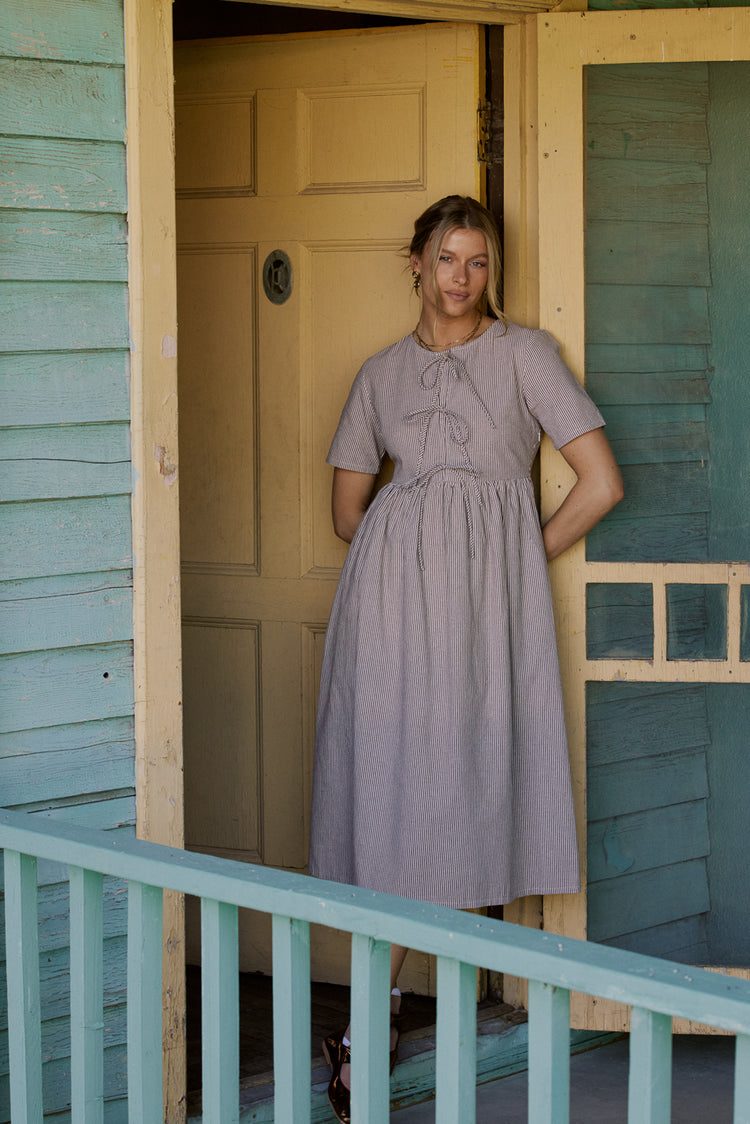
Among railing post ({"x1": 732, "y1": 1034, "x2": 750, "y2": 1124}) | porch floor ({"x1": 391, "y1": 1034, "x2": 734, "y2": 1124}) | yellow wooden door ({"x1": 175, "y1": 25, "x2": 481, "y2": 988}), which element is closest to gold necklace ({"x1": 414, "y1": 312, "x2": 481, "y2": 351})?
yellow wooden door ({"x1": 175, "y1": 25, "x2": 481, "y2": 988})

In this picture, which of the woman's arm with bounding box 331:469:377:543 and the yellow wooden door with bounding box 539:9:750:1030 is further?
the woman's arm with bounding box 331:469:377:543

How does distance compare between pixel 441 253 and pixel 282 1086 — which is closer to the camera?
pixel 282 1086

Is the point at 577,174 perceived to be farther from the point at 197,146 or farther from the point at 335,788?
the point at 335,788

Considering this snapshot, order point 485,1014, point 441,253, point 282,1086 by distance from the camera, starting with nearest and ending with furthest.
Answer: point 282,1086 < point 441,253 < point 485,1014

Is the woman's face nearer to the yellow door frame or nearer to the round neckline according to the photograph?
the round neckline

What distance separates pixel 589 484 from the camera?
2613mm

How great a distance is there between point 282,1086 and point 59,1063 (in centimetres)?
111

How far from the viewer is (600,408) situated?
8.96ft

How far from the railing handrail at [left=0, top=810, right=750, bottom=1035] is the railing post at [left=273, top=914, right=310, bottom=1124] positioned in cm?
3

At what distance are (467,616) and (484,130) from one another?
3.69ft

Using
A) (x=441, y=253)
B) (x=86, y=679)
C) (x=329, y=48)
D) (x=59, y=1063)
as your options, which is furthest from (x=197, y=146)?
(x=59, y=1063)

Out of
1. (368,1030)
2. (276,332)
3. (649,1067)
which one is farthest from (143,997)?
(276,332)

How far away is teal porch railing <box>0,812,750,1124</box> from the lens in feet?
3.58

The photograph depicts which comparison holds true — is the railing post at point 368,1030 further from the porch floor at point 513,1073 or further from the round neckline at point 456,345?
the round neckline at point 456,345
